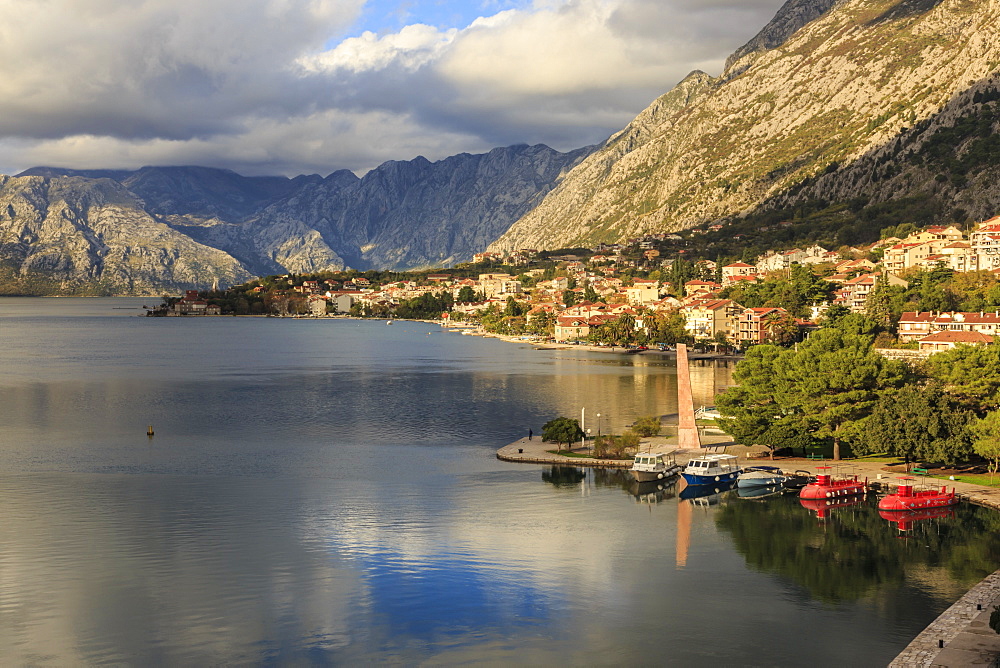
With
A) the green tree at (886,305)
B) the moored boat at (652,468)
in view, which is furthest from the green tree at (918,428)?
the green tree at (886,305)

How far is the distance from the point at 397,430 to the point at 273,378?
46.3m

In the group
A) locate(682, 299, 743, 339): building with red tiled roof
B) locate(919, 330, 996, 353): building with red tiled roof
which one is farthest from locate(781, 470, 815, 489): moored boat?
locate(682, 299, 743, 339): building with red tiled roof

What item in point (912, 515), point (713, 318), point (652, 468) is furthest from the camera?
point (713, 318)

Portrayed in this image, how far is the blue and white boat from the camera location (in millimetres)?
51219

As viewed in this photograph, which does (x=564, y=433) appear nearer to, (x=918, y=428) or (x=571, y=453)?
(x=571, y=453)

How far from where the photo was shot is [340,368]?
13075 cm

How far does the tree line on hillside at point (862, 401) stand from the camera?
51.3 m

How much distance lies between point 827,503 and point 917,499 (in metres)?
4.24

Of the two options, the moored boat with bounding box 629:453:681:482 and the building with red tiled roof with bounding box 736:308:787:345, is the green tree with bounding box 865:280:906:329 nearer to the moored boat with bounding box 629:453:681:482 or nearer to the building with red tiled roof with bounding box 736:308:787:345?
the building with red tiled roof with bounding box 736:308:787:345

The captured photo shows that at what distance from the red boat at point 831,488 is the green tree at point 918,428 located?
160 inches

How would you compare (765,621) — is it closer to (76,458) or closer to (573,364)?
(76,458)

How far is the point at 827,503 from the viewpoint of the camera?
4691 cm

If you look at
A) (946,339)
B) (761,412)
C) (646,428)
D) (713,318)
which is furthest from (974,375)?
(713,318)

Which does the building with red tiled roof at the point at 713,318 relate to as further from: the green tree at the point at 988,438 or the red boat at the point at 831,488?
the red boat at the point at 831,488
